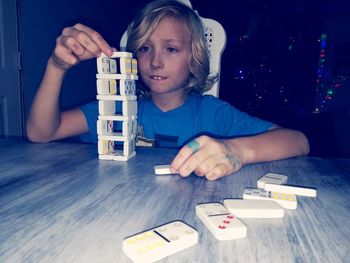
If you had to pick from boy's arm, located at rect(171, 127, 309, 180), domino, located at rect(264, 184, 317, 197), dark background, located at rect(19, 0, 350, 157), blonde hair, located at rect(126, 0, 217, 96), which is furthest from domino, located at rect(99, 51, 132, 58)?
dark background, located at rect(19, 0, 350, 157)

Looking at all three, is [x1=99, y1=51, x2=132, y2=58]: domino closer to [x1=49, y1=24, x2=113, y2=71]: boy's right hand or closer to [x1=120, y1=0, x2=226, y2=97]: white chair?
[x1=49, y1=24, x2=113, y2=71]: boy's right hand

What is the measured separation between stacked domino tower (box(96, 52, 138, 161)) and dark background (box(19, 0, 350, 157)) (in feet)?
6.63

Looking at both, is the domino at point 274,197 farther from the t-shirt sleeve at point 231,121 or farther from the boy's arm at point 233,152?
the t-shirt sleeve at point 231,121

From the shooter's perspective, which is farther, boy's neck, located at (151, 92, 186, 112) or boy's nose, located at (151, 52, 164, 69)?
boy's neck, located at (151, 92, 186, 112)

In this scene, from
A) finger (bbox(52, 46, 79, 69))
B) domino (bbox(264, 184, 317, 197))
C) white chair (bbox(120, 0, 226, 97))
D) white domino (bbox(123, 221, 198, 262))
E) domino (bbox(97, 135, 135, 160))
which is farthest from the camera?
white chair (bbox(120, 0, 226, 97))

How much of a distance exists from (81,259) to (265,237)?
0.87ft

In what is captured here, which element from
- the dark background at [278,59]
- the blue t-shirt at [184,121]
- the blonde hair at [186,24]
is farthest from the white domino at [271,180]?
the dark background at [278,59]

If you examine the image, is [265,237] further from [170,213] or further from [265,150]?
[265,150]

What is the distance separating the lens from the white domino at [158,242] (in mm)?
394

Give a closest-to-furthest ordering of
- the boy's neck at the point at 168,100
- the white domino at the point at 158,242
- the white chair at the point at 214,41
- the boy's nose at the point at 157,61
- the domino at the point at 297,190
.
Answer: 1. the white domino at the point at 158,242
2. the domino at the point at 297,190
3. the boy's nose at the point at 157,61
4. the boy's neck at the point at 168,100
5. the white chair at the point at 214,41

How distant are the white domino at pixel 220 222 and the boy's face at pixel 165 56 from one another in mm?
875

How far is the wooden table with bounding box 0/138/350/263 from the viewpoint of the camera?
413 millimetres

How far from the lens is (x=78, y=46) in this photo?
0.99 metres

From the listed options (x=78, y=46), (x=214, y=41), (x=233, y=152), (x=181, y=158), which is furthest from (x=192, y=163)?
(x=214, y=41)
